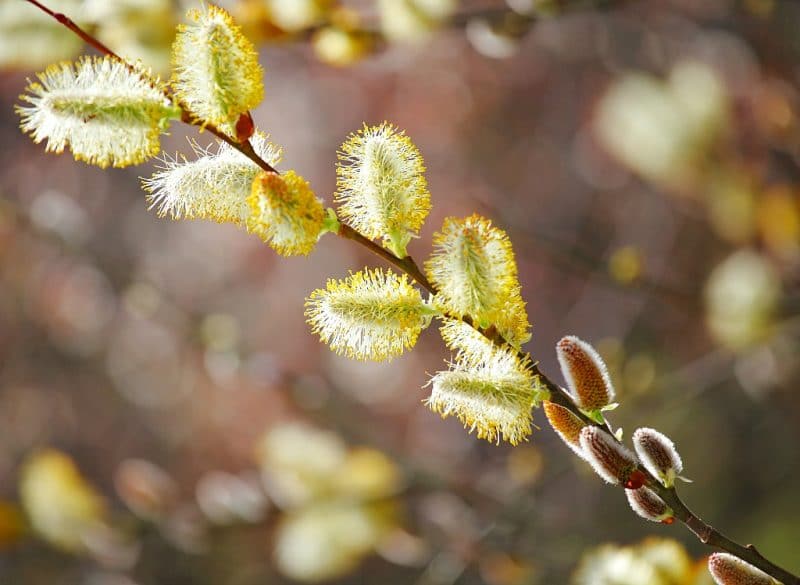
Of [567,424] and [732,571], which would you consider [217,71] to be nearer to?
[567,424]

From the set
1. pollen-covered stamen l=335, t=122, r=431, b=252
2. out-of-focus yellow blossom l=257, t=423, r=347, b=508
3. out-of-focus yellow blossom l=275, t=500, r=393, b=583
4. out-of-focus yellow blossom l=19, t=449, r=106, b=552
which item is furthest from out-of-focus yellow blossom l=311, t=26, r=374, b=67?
out-of-focus yellow blossom l=19, t=449, r=106, b=552

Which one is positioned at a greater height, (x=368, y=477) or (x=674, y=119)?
(x=674, y=119)

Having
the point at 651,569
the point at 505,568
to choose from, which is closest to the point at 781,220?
the point at 505,568

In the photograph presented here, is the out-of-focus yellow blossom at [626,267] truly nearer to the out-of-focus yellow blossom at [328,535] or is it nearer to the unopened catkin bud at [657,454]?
the out-of-focus yellow blossom at [328,535]

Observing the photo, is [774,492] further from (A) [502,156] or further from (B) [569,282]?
(A) [502,156]

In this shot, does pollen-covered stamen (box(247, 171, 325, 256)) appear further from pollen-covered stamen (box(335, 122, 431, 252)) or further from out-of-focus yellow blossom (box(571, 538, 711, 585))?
out-of-focus yellow blossom (box(571, 538, 711, 585))

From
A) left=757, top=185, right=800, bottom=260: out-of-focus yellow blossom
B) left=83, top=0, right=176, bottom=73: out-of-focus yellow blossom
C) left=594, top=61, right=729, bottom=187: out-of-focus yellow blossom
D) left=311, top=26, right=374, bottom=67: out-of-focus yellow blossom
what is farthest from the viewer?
left=594, top=61, right=729, bottom=187: out-of-focus yellow blossom

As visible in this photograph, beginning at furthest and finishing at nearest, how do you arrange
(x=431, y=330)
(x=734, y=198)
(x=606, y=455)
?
(x=431, y=330)
(x=734, y=198)
(x=606, y=455)
